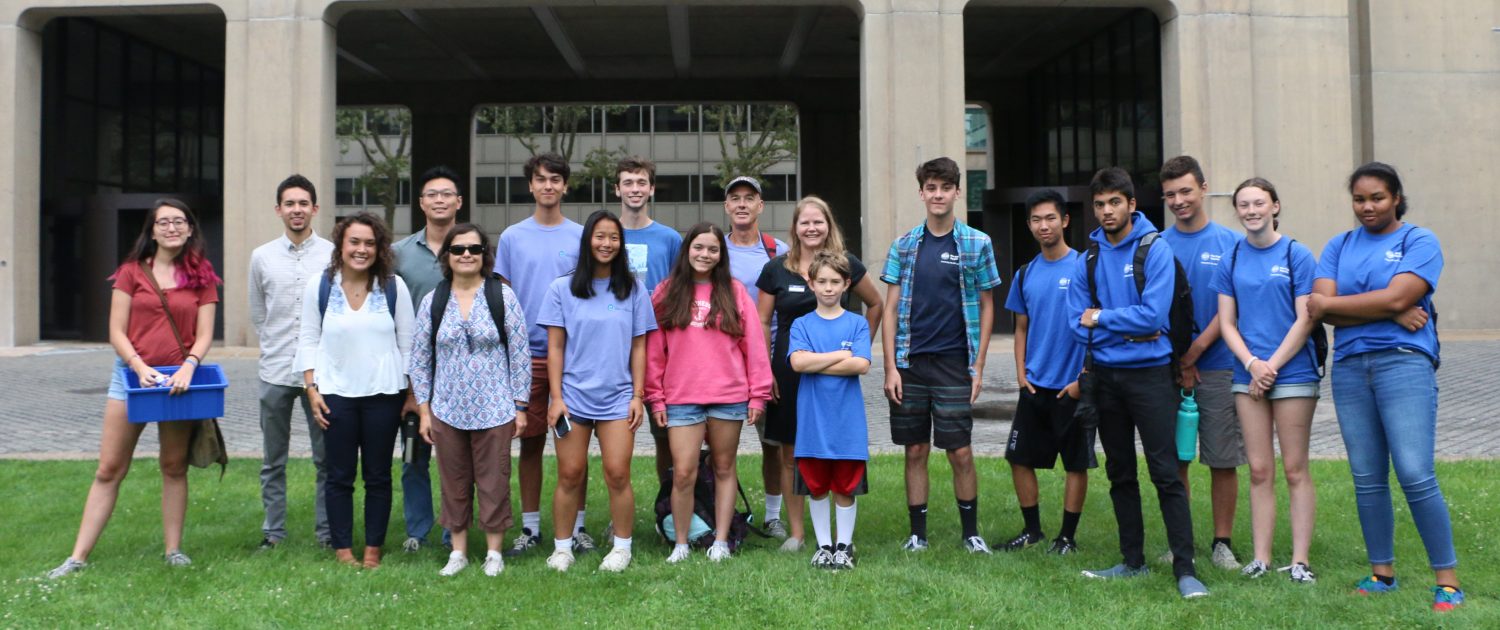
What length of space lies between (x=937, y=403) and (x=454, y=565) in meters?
2.50

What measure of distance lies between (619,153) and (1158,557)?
162 ft

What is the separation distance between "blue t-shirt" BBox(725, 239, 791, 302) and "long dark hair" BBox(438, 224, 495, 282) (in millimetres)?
1290

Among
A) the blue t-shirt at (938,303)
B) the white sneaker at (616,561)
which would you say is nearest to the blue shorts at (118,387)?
the white sneaker at (616,561)

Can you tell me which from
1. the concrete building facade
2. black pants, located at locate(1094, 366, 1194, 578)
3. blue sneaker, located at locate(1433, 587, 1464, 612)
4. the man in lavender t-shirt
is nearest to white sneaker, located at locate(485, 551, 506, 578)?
the man in lavender t-shirt

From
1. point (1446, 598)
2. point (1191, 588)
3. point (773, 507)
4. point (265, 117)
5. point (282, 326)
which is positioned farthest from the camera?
point (265, 117)

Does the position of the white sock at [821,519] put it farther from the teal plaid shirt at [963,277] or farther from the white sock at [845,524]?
the teal plaid shirt at [963,277]

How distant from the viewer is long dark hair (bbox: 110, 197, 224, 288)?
5.48 metres

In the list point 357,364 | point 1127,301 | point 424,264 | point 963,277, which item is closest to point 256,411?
point 424,264

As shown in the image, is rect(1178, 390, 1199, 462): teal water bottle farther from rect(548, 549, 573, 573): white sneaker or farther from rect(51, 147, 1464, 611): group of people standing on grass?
rect(548, 549, 573, 573): white sneaker

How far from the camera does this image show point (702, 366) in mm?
5465

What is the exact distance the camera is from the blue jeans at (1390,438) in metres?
4.54

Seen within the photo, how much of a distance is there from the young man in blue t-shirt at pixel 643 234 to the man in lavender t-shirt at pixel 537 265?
28 cm

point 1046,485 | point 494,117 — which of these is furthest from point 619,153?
point 1046,485

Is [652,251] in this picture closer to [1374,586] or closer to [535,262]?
[535,262]
